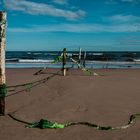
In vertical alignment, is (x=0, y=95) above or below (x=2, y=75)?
below

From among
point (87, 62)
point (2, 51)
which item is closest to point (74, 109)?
point (2, 51)

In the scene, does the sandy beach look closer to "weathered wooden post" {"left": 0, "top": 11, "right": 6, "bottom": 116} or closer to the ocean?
"weathered wooden post" {"left": 0, "top": 11, "right": 6, "bottom": 116}

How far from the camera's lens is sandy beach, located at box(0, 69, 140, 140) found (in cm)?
633

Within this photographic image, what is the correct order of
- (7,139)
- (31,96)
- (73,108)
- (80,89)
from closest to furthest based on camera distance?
(7,139) < (73,108) < (31,96) < (80,89)

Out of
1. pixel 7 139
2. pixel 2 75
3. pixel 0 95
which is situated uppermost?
pixel 2 75

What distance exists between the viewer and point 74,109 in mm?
8469

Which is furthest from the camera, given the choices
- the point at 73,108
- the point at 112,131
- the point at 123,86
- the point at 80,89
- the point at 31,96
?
the point at 123,86

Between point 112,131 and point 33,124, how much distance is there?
1768 millimetres

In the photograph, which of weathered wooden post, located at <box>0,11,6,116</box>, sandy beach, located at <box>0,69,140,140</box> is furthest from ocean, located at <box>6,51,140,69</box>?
weathered wooden post, located at <box>0,11,6,116</box>

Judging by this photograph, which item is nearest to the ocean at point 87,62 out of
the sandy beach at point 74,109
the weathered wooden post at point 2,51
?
the sandy beach at point 74,109

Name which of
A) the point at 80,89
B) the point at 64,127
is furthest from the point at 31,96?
the point at 64,127

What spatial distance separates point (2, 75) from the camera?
7.64m

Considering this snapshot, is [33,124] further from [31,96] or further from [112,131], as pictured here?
[31,96]

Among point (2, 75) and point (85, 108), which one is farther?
point (85, 108)
